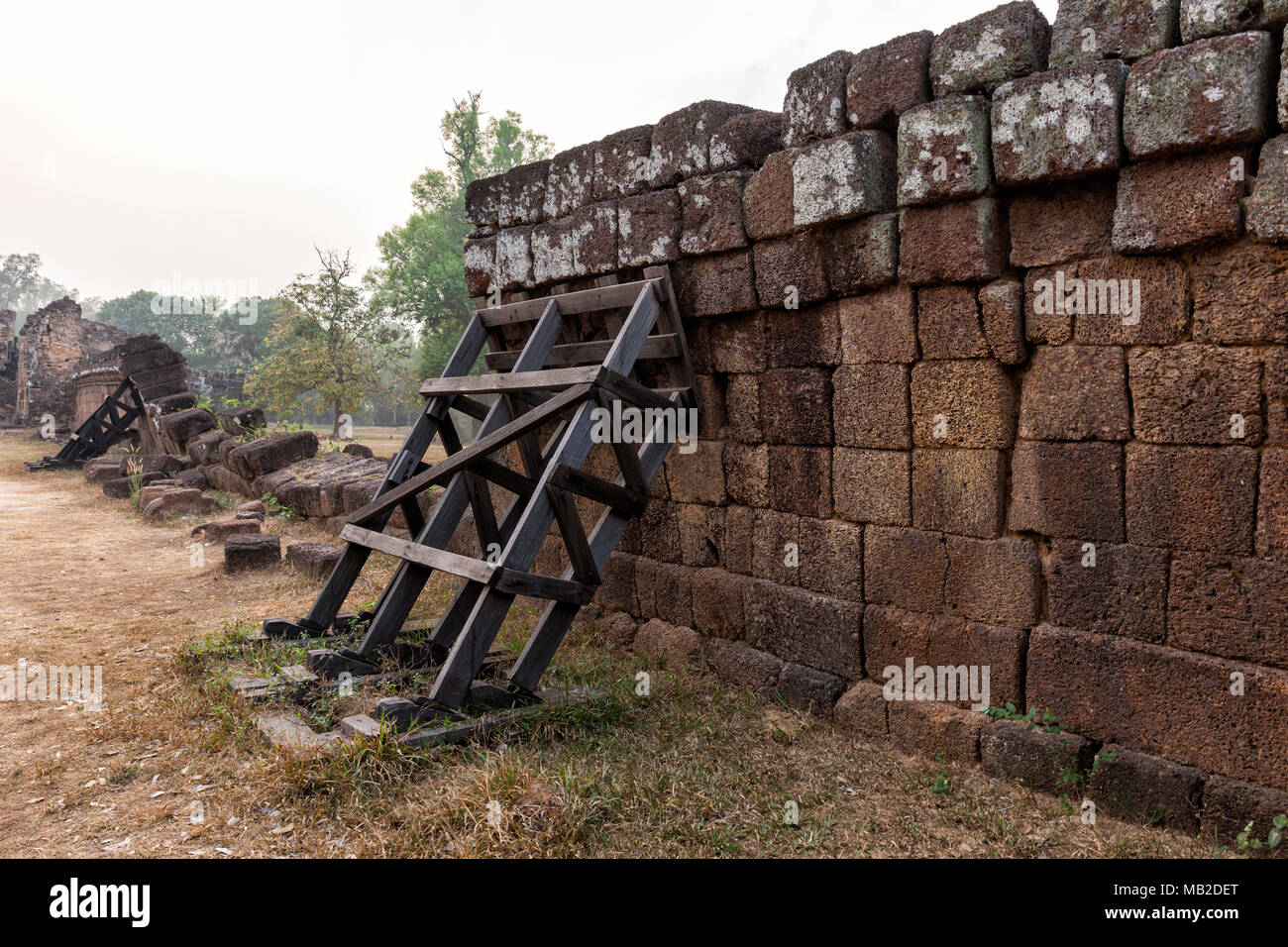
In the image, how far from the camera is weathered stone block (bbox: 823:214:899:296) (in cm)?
440

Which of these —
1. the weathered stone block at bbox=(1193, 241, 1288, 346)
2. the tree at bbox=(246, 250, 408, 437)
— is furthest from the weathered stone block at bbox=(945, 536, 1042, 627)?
the tree at bbox=(246, 250, 408, 437)

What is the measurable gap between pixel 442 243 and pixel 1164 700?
35.4m

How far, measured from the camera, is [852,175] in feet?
14.6

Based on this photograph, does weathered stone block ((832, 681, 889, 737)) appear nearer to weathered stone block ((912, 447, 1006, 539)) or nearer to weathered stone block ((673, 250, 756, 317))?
weathered stone block ((912, 447, 1006, 539))

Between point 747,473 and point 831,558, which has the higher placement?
point 747,473

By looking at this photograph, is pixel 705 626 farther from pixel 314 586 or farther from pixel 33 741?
pixel 314 586

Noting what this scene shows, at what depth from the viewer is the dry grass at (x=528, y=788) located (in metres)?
3.41

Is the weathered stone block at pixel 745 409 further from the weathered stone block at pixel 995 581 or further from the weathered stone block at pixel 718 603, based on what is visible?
the weathered stone block at pixel 995 581

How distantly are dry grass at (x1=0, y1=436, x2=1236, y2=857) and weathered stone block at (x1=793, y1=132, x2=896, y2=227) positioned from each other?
2767mm

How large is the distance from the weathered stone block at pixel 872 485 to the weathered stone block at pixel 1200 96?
1.74 m

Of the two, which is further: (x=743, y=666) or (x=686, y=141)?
(x=686, y=141)

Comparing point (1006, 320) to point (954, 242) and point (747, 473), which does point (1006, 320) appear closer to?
point (954, 242)
